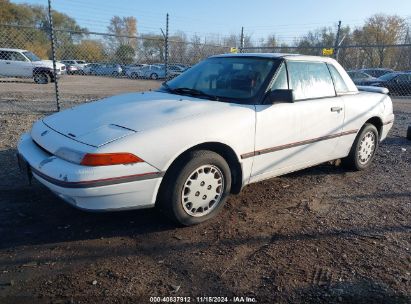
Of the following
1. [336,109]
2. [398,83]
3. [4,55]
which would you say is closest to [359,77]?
[398,83]

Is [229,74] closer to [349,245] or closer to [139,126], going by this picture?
[139,126]

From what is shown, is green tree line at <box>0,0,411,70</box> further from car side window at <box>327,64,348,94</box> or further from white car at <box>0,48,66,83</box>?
car side window at <box>327,64,348,94</box>

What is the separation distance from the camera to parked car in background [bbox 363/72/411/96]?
19.2 metres

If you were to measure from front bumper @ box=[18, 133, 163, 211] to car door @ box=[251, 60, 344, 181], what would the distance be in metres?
1.23

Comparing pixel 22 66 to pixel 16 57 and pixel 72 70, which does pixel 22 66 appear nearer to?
pixel 16 57

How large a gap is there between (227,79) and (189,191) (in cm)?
145

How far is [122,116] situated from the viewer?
345 centimetres

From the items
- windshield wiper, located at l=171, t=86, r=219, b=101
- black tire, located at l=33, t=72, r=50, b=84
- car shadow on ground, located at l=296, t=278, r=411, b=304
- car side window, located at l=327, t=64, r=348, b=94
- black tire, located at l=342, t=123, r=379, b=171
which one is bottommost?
car shadow on ground, located at l=296, t=278, r=411, b=304

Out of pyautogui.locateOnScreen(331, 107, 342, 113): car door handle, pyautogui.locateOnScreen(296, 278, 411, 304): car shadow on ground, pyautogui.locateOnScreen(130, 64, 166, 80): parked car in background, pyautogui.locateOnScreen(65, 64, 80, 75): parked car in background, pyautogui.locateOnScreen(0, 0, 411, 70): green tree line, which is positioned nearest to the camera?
pyautogui.locateOnScreen(296, 278, 411, 304): car shadow on ground

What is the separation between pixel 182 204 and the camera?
337 centimetres

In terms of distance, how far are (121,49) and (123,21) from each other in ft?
153

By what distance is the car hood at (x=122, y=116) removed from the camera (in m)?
3.14

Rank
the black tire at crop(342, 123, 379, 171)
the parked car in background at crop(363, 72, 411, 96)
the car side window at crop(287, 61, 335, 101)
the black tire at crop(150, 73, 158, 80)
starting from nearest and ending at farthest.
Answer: the car side window at crop(287, 61, 335, 101), the black tire at crop(342, 123, 379, 171), the parked car in background at crop(363, 72, 411, 96), the black tire at crop(150, 73, 158, 80)

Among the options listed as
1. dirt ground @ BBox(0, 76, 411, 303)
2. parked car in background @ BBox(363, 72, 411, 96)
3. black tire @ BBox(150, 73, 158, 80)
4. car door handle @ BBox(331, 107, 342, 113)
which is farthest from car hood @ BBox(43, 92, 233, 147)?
black tire @ BBox(150, 73, 158, 80)
